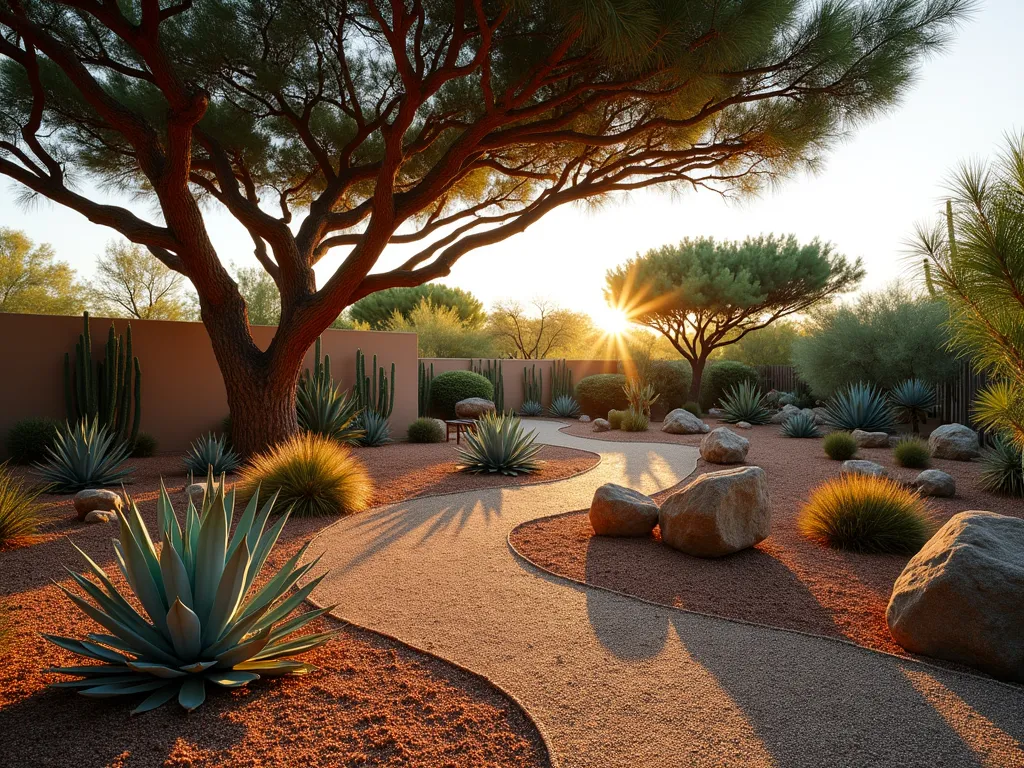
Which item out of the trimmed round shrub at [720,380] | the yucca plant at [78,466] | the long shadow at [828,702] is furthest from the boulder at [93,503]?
the trimmed round shrub at [720,380]

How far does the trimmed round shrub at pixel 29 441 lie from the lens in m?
10.2

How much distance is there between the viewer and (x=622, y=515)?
20.6ft

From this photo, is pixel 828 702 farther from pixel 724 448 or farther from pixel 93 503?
pixel 724 448

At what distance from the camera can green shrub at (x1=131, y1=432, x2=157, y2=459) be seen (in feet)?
37.7

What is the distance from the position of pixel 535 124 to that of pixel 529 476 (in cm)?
527

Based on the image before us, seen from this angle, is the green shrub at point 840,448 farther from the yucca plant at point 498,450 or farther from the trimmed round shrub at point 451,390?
the trimmed round shrub at point 451,390

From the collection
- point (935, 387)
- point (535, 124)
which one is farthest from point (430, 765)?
point (935, 387)

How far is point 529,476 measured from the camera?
9.73m

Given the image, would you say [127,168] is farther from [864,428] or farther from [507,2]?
[864,428]

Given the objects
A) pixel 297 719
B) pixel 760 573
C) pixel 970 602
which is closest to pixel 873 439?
pixel 760 573

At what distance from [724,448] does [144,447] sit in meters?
9.96

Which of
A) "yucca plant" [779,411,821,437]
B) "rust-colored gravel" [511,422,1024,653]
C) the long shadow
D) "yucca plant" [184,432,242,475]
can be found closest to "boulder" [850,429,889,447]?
"yucca plant" [779,411,821,437]

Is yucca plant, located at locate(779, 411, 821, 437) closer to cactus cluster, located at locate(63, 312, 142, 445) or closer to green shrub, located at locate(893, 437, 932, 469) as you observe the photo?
green shrub, located at locate(893, 437, 932, 469)

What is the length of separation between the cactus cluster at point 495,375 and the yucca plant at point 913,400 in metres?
11.2
